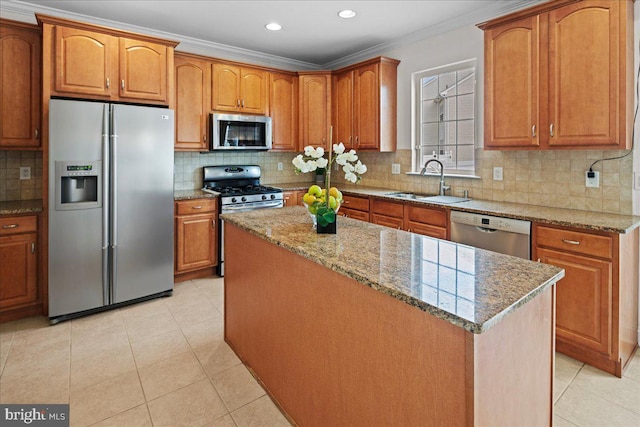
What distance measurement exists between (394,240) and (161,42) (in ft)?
9.63

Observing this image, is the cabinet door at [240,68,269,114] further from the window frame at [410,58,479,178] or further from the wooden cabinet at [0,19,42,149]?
the wooden cabinet at [0,19,42,149]

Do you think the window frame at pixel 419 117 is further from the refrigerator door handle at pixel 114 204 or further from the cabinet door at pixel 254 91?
the refrigerator door handle at pixel 114 204

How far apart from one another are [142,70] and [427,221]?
113 inches

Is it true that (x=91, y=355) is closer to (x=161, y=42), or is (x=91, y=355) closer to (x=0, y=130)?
(x=0, y=130)

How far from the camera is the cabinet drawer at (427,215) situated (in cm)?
323

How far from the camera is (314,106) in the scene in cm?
488

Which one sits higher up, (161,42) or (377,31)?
(377,31)

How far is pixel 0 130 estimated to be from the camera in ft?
9.98

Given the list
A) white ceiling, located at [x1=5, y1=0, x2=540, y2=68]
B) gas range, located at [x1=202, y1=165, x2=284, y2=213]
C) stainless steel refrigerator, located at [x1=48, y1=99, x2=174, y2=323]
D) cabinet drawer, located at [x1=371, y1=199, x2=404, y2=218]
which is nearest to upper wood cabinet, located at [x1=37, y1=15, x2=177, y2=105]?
stainless steel refrigerator, located at [x1=48, y1=99, x2=174, y2=323]

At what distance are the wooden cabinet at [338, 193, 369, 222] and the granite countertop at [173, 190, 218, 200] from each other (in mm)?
1436

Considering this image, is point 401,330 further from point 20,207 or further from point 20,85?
point 20,85

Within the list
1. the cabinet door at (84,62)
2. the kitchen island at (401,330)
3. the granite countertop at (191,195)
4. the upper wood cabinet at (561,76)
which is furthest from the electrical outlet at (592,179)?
the cabinet door at (84,62)

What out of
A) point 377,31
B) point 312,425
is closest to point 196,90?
point 377,31

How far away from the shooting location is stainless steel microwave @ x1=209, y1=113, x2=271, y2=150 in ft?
13.9
